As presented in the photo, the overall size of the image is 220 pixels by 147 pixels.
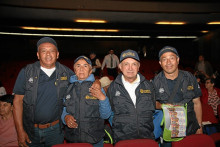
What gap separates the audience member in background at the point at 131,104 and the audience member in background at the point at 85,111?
16 cm

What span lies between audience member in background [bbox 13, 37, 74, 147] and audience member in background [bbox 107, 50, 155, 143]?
0.71m

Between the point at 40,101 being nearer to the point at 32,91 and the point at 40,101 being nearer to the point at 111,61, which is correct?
the point at 32,91

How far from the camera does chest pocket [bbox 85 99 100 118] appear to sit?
1483 millimetres

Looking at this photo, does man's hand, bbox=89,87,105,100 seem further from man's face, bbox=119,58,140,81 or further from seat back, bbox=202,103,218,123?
seat back, bbox=202,103,218,123

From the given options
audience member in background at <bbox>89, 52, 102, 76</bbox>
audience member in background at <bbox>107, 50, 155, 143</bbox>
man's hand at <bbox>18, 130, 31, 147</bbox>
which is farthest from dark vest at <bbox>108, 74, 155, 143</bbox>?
audience member in background at <bbox>89, 52, 102, 76</bbox>

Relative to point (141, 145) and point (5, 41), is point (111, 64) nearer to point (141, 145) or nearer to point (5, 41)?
point (141, 145)

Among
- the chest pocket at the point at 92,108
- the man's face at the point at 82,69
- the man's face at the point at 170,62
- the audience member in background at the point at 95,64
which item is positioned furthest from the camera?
the audience member in background at the point at 95,64

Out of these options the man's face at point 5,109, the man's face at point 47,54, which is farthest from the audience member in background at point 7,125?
the man's face at point 47,54

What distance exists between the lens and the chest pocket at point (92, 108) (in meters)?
1.48

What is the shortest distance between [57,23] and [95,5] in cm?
296

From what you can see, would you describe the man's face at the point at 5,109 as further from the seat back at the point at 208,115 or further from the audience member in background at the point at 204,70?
the audience member in background at the point at 204,70

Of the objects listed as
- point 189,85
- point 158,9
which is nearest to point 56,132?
point 189,85

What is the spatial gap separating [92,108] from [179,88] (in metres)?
1.12

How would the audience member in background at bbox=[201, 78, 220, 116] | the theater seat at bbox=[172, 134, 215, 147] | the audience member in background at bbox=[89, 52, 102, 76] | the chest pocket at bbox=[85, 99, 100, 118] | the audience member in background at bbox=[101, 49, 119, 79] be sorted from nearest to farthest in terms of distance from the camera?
1. the theater seat at bbox=[172, 134, 215, 147]
2. the chest pocket at bbox=[85, 99, 100, 118]
3. the audience member in background at bbox=[201, 78, 220, 116]
4. the audience member in background at bbox=[89, 52, 102, 76]
5. the audience member in background at bbox=[101, 49, 119, 79]
